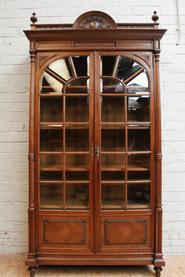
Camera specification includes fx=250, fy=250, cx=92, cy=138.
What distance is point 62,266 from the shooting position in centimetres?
Result: 242

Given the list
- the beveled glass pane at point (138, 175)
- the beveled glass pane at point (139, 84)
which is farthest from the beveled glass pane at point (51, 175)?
the beveled glass pane at point (139, 84)

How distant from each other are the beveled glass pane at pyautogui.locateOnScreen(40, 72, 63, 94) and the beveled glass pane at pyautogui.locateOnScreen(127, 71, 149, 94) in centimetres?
63

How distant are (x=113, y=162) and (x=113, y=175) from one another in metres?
0.12

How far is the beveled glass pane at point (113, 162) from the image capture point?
89.4 inches

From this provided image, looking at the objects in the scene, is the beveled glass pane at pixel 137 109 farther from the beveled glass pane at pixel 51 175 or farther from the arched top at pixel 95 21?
the beveled glass pane at pixel 51 175

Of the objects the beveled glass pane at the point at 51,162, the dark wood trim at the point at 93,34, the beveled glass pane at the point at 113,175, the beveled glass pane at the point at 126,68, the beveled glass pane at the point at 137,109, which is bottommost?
the beveled glass pane at the point at 113,175

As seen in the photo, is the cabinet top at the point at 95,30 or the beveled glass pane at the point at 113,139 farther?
the beveled glass pane at the point at 113,139

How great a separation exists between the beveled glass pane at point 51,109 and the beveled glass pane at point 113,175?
0.64 meters

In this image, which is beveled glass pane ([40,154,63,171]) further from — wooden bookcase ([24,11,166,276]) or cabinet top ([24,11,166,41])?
cabinet top ([24,11,166,41])

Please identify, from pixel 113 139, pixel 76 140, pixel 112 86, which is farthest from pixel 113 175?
pixel 112 86

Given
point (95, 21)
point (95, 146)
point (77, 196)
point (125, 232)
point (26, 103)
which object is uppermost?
point (95, 21)

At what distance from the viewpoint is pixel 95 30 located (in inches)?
85.0

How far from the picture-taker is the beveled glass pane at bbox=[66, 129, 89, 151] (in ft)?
7.48

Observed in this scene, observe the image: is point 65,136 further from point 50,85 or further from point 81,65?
point 81,65
